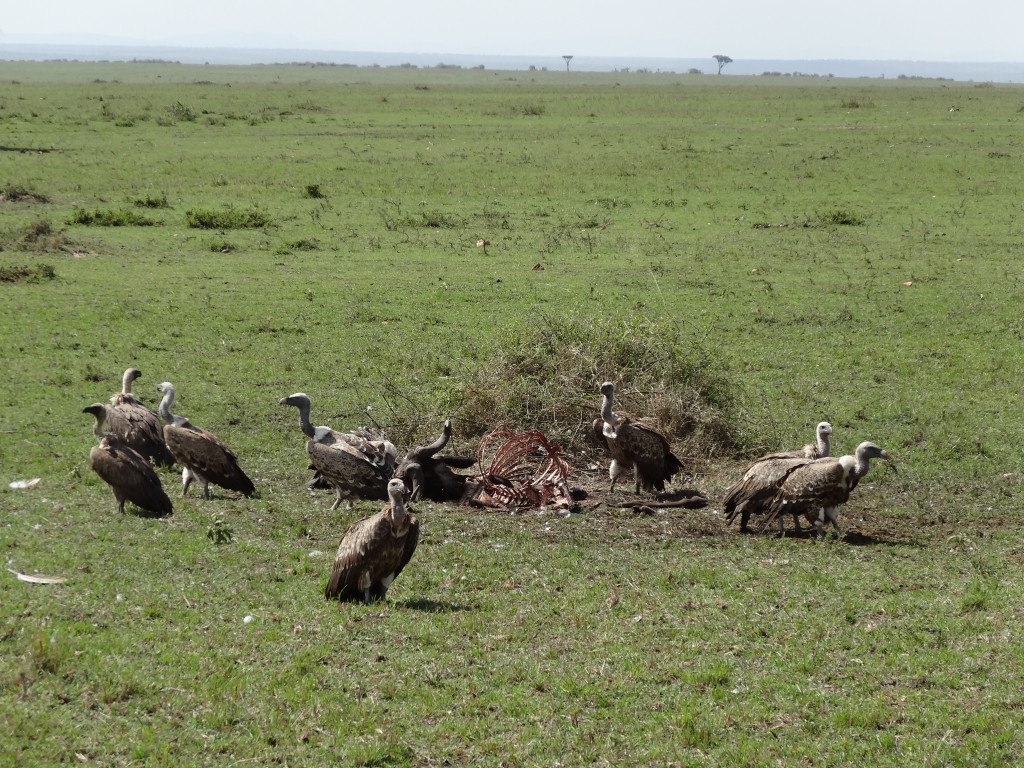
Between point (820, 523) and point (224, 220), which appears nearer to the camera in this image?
point (820, 523)

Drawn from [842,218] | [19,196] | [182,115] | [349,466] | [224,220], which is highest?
[182,115]

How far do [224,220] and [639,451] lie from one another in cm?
1827

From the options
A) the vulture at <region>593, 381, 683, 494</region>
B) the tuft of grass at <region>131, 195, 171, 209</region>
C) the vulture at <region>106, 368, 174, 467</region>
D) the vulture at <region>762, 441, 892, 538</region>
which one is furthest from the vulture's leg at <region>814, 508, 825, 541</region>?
the tuft of grass at <region>131, 195, 171, 209</region>

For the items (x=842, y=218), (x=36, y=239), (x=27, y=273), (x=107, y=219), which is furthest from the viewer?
(x=842, y=218)

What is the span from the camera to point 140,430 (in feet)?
41.4

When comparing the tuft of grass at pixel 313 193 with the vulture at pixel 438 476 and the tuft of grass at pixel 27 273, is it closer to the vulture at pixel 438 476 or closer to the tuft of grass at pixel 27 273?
the tuft of grass at pixel 27 273

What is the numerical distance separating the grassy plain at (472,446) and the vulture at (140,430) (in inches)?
24.3

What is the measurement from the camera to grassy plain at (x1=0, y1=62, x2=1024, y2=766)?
23.2 ft

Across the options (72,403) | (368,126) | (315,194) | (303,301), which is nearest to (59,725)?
(72,403)

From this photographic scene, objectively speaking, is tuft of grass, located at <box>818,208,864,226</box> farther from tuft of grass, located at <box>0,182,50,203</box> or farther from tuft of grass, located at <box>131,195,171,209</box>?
tuft of grass, located at <box>0,182,50,203</box>

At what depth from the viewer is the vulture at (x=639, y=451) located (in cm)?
1212

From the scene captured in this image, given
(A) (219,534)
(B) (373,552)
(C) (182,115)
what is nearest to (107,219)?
(A) (219,534)

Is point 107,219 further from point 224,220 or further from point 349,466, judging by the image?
point 349,466

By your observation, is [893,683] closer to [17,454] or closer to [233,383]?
[17,454]
